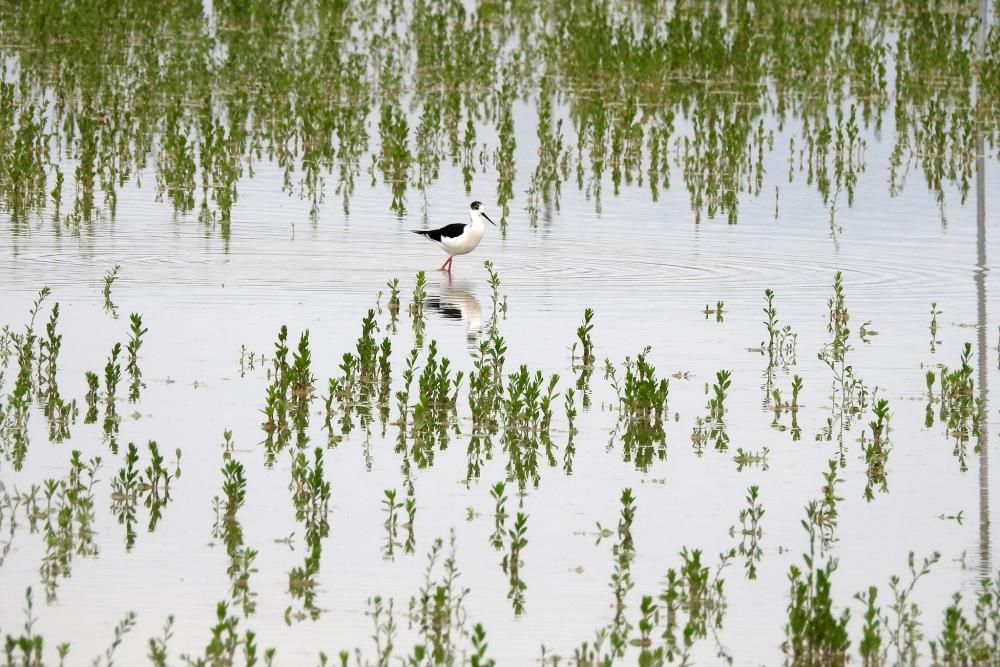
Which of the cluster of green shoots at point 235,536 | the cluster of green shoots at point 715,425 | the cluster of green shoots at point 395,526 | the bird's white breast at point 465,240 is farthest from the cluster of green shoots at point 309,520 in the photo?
the bird's white breast at point 465,240

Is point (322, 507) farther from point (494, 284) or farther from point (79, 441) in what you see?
point (494, 284)

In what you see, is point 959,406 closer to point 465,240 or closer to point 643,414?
point 643,414

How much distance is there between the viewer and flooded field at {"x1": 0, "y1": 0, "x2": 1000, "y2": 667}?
7527 millimetres

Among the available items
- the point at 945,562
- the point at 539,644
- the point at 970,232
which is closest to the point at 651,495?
the point at 945,562

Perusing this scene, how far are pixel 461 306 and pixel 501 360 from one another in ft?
10.4

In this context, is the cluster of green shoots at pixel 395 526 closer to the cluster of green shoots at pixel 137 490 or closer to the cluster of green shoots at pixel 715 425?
the cluster of green shoots at pixel 137 490

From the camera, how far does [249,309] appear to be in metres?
13.7

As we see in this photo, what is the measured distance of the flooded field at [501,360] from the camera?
7527 millimetres

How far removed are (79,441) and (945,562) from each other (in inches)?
180

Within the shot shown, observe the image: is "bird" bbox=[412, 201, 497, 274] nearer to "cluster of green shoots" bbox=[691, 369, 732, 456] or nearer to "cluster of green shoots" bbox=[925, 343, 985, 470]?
"cluster of green shoots" bbox=[691, 369, 732, 456]

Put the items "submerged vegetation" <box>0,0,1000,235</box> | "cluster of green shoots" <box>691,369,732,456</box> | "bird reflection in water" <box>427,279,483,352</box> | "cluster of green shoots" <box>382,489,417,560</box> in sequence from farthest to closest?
"submerged vegetation" <box>0,0,1000,235</box>
"bird reflection in water" <box>427,279,483,352</box>
"cluster of green shoots" <box>691,369,732,456</box>
"cluster of green shoots" <box>382,489,417,560</box>

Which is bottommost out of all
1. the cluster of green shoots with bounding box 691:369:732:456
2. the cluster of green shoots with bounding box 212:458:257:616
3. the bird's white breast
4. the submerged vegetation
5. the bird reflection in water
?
the cluster of green shoots with bounding box 212:458:257:616

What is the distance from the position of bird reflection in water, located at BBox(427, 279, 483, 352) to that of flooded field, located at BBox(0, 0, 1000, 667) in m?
0.06

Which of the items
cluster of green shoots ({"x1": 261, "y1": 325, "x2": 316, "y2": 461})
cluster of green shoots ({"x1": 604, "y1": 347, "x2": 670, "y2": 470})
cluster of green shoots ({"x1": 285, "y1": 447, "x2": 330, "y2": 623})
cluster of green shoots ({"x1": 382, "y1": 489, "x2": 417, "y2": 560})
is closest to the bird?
cluster of green shoots ({"x1": 261, "y1": 325, "x2": 316, "y2": 461})
